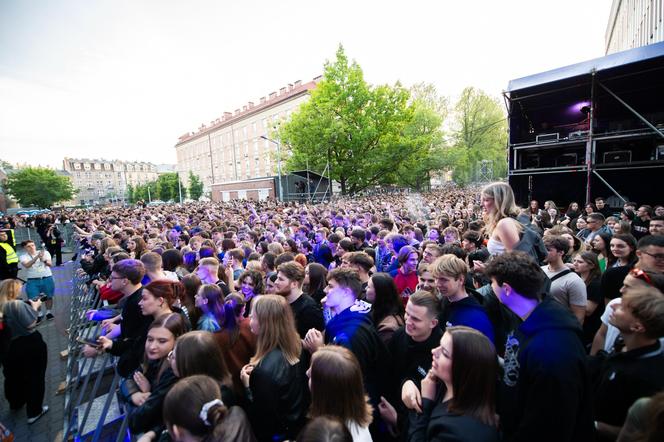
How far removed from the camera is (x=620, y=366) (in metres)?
1.89

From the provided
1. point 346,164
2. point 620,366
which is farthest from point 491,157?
point 620,366

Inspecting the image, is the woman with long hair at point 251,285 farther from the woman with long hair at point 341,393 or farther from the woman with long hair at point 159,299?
the woman with long hair at point 341,393

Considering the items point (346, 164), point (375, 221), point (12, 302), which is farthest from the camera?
point (346, 164)

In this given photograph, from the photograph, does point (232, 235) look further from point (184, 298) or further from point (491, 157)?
point (491, 157)

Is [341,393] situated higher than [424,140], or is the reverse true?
[424,140]

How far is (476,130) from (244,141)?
4526cm

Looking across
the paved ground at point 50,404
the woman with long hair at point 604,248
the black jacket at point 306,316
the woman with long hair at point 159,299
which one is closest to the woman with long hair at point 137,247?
the paved ground at point 50,404

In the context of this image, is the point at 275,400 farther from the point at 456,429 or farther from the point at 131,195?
the point at 131,195

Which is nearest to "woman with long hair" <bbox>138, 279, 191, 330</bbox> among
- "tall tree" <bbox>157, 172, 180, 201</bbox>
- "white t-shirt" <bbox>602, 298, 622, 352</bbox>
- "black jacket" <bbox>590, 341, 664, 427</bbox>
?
"black jacket" <bbox>590, 341, 664, 427</bbox>

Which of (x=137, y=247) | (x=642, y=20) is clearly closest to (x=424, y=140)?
(x=642, y=20)

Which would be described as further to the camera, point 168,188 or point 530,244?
point 168,188

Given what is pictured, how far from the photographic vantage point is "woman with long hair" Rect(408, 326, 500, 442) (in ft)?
5.05

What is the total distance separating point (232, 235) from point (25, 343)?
450cm

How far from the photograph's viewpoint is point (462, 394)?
164cm
